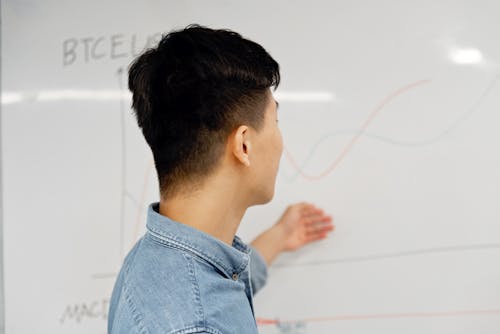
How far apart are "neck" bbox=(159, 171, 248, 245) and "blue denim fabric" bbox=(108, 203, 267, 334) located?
2 cm

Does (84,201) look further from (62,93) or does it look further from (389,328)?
(389,328)

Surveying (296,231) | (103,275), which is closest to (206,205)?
(296,231)

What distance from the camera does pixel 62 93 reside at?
1.03 meters

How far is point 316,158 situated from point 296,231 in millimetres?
122

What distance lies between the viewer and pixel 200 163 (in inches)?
23.9

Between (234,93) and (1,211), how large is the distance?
678mm

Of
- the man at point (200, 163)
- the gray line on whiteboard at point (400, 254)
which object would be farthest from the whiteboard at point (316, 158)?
the man at point (200, 163)

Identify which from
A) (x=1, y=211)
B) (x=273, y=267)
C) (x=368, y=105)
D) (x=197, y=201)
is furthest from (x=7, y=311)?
(x=368, y=105)

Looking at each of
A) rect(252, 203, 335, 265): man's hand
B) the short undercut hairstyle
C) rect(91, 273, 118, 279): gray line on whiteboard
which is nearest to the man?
the short undercut hairstyle

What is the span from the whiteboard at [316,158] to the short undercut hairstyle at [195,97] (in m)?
0.27

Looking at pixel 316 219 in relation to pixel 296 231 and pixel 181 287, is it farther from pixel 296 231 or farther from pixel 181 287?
pixel 181 287

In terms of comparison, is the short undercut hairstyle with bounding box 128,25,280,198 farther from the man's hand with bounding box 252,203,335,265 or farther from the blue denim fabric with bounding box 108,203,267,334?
the man's hand with bounding box 252,203,335,265

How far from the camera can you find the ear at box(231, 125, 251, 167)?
61cm

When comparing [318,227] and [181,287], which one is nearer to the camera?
[181,287]
